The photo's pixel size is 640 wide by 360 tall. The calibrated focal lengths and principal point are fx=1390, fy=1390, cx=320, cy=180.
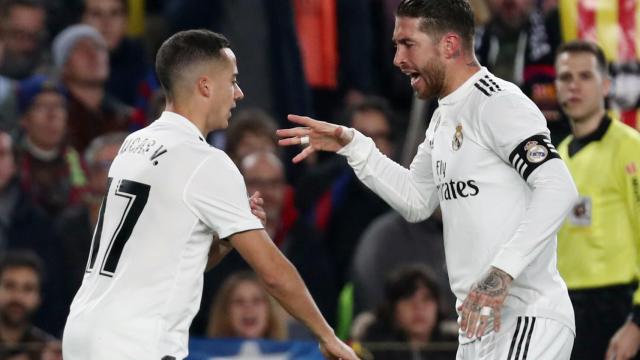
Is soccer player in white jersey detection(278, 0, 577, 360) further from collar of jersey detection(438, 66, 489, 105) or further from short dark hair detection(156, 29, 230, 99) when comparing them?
short dark hair detection(156, 29, 230, 99)

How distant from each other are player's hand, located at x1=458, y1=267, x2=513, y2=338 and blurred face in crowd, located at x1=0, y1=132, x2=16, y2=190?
5.11m

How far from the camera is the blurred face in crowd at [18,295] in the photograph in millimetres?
9031

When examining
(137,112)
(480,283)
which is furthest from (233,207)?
(137,112)

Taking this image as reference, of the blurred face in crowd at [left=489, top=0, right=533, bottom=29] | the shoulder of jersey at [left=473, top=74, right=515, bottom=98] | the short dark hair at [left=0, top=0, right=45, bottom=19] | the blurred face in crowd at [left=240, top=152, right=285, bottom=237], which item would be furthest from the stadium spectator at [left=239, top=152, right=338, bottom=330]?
the shoulder of jersey at [left=473, top=74, right=515, bottom=98]

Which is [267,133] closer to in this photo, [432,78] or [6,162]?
[6,162]

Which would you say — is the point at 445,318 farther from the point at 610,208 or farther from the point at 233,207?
the point at 233,207

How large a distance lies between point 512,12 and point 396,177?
13.7ft

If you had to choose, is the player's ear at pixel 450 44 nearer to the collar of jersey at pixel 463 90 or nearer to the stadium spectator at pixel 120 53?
the collar of jersey at pixel 463 90

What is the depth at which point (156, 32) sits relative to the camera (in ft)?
38.6

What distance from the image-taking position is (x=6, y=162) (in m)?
9.83

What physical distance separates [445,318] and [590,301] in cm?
148

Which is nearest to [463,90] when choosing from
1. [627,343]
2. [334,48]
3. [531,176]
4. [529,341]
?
[531,176]

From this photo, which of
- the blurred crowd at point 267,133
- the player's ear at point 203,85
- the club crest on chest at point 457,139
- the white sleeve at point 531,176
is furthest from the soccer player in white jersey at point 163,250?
the blurred crowd at point 267,133

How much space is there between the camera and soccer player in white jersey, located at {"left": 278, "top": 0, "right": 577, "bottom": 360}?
5633 mm
